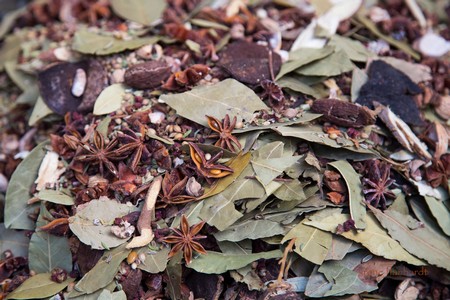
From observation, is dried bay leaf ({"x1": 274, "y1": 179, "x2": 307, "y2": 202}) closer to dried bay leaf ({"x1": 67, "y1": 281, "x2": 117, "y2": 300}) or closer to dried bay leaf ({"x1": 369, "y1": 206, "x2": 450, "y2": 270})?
dried bay leaf ({"x1": 369, "y1": 206, "x2": 450, "y2": 270})

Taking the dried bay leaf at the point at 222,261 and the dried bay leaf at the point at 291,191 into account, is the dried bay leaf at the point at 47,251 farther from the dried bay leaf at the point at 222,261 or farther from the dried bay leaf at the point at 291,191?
the dried bay leaf at the point at 291,191

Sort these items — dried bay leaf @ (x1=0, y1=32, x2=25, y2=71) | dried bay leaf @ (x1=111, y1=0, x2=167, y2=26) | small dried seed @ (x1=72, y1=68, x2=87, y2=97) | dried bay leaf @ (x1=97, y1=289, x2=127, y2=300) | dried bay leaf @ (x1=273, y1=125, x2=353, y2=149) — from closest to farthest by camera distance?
dried bay leaf @ (x1=97, y1=289, x2=127, y2=300), dried bay leaf @ (x1=273, y1=125, x2=353, y2=149), small dried seed @ (x1=72, y1=68, x2=87, y2=97), dried bay leaf @ (x1=111, y1=0, x2=167, y2=26), dried bay leaf @ (x1=0, y1=32, x2=25, y2=71)

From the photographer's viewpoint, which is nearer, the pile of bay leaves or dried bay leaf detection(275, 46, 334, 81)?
the pile of bay leaves

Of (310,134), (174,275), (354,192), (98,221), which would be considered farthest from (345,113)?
(98,221)

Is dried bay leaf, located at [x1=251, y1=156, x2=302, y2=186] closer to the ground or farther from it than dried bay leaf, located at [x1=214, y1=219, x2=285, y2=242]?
farther from it

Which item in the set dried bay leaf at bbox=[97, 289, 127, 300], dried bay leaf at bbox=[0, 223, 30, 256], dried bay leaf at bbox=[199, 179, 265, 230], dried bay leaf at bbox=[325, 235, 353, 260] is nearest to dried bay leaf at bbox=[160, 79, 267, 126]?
dried bay leaf at bbox=[199, 179, 265, 230]

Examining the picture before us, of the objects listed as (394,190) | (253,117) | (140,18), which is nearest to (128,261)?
(253,117)
